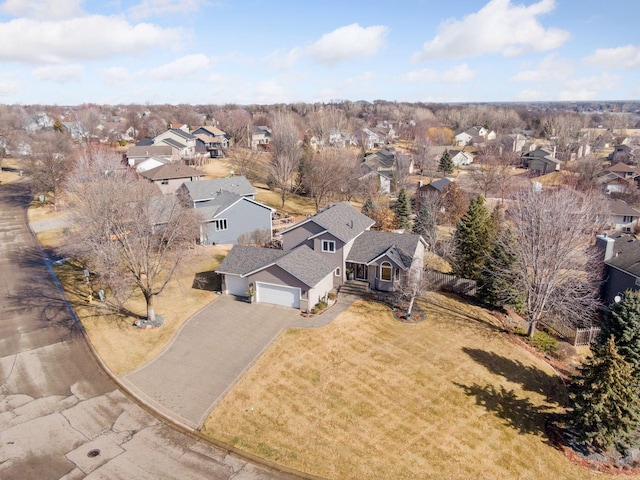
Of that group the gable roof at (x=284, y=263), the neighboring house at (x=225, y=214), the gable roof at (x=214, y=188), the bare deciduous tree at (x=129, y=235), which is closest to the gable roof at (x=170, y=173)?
the gable roof at (x=214, y=188)

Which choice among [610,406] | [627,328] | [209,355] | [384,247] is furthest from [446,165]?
[209,355]

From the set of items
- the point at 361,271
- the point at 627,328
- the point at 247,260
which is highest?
the point at 247,260

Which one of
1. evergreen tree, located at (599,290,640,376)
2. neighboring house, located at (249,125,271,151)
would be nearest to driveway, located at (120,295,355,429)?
evergreen tree, located at (599,290,640,376)

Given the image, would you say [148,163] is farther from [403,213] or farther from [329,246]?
[329,246]

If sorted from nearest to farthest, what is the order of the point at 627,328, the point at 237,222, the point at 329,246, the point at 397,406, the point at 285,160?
the point at 397,406
the point at 627,328
the point at 329,246
the point at 237,222
the point at 285,160

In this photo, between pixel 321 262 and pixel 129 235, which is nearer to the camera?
pixel 129 235

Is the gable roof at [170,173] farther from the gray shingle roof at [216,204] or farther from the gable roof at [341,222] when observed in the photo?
the gable roof at [341,222]

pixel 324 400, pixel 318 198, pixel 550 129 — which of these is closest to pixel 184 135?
pixel 318 198

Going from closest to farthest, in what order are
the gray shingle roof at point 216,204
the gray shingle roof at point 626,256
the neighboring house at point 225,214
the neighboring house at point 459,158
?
the gray shingle roof at point 626,256
the gray shingle roof at point 216,204
the neighboring house at point 225,214
the neighboring house at point 459,158
